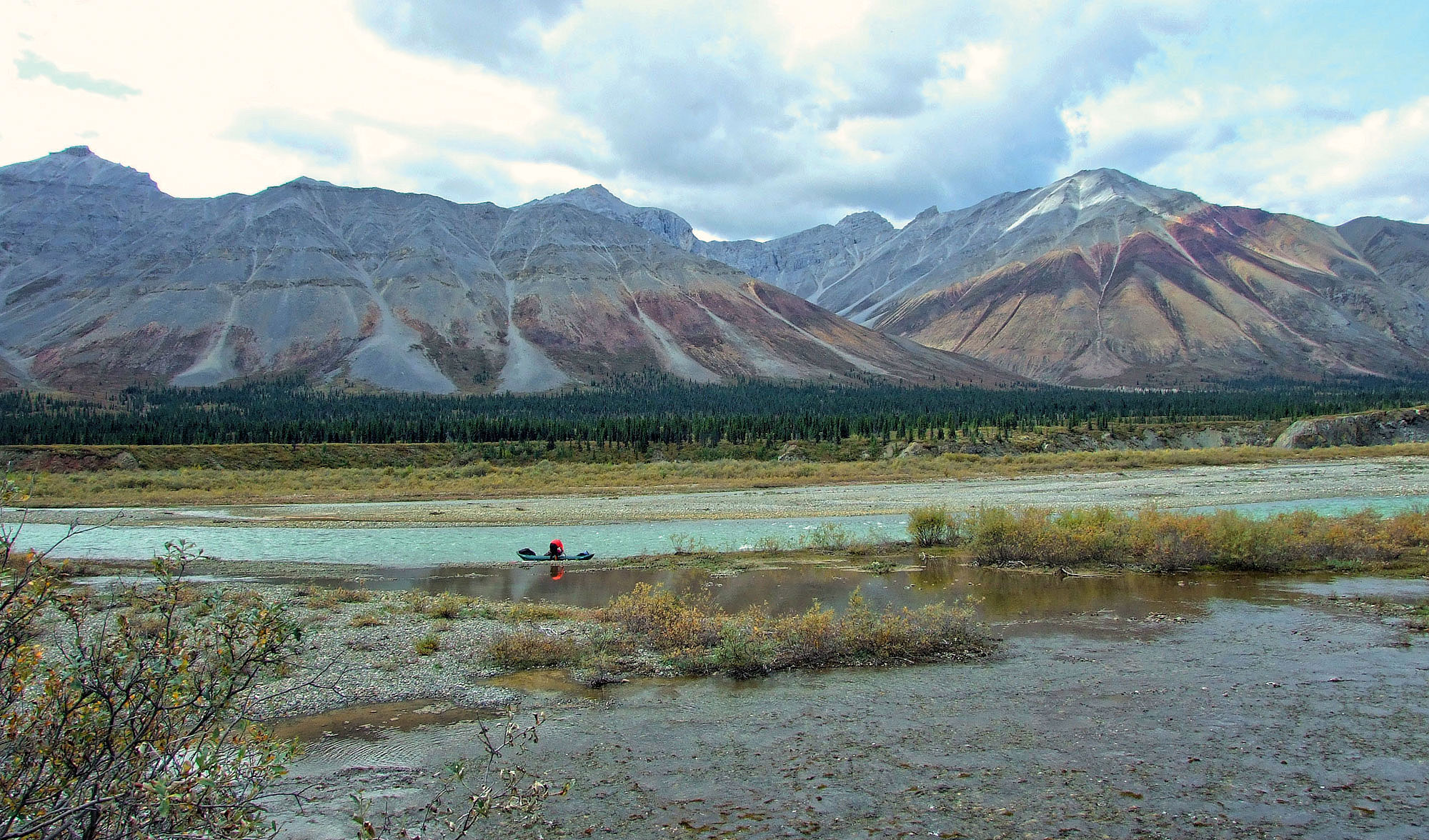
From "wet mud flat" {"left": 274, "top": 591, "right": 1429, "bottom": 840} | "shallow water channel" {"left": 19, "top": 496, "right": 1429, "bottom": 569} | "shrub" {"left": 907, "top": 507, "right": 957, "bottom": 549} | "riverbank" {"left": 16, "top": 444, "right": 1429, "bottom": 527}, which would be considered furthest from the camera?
"riverbank" {"left": 16, "top": 444, "right": 1429, "bottom": 527}

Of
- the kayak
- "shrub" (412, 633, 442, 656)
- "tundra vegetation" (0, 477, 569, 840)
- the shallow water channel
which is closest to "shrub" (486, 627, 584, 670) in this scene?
"shrub" (412, 633, 442, 656)

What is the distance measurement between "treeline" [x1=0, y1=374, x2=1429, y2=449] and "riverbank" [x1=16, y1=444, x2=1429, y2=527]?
29.4 m

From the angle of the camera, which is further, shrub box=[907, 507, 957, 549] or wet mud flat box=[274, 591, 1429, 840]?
shrub box=[907, 507, 957, 549]

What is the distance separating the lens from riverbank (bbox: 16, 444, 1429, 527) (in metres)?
46.3

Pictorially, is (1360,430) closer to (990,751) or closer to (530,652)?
(990,751)

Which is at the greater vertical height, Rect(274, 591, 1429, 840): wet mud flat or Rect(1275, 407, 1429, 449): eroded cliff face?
Rect(1275, 407, 1429, 449): eroded cliff face

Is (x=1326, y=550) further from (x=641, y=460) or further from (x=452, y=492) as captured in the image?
(x=641, y=460)

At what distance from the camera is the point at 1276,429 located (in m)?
99.9

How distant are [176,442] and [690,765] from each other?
90.6 meters

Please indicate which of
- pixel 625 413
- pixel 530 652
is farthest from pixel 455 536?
pixel 625 413

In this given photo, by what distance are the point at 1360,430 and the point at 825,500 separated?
71.3 meters

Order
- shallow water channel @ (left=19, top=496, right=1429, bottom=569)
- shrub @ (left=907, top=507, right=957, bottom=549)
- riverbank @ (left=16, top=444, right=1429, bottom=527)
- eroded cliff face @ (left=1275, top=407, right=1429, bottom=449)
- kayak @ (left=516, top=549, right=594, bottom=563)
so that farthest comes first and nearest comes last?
eroded cliff face @ (left=1275, top=407, right=1429, bottom=449) < riverbank @ (left=16, top=444, right=1429, bottom=527) < shallow water channel @ (left=19, top=496, right=1429, bottom=569) < shrub @ (left=907, top=507, right=957, bottom=549) < kayak @ (left=516, top=549, right=594, bottom=563)

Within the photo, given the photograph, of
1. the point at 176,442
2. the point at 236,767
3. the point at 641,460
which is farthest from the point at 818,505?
the point at 176,442

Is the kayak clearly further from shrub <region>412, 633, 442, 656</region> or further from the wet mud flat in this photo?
the wet mud flat
